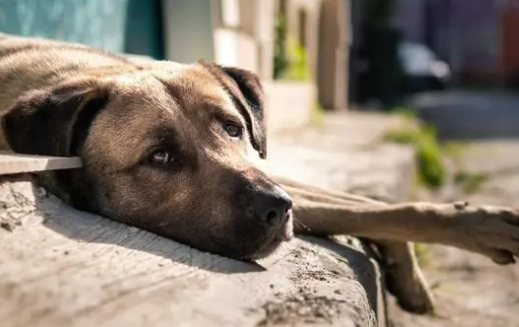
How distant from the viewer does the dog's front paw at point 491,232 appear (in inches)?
135

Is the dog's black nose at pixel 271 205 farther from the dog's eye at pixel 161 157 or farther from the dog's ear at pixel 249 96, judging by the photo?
the dog's ear at pixel 249 96

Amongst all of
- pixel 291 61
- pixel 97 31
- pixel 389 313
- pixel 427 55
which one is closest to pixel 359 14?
pixel 427 55

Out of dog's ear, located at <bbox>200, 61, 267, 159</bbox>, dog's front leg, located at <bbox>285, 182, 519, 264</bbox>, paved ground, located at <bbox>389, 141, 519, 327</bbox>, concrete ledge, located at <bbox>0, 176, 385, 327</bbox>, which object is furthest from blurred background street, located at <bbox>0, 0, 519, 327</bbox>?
dog's ear, located at <bbox>200, 61, 267, 159</bbox>

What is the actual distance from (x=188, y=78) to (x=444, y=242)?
1197 millimetres

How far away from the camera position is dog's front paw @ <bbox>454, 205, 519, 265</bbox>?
11.3 ft

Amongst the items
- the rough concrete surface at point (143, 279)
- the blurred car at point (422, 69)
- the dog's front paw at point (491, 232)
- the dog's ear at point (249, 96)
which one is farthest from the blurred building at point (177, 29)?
the blurred car at point (422, 69)

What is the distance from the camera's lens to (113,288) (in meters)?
2.13

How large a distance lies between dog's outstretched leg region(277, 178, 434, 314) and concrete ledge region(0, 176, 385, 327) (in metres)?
0.88

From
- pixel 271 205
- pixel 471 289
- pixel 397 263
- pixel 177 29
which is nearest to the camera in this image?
pixel 271 205

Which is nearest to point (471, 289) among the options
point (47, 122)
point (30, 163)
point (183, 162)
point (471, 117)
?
point (183, 162)

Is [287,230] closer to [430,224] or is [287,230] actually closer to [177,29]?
[430,224]

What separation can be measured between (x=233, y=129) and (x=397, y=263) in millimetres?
1036

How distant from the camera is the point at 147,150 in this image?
9.87ft

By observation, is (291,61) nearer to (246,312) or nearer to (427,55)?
(246,312)
